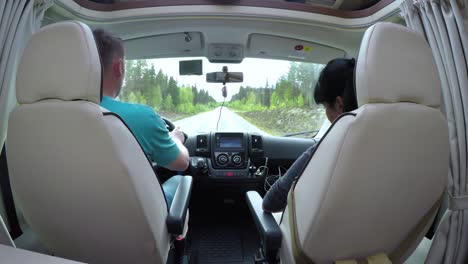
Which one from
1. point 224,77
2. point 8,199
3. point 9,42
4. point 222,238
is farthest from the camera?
point 224,77

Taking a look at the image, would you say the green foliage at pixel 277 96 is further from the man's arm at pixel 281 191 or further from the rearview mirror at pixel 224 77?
the man's arm at pixel 281 191

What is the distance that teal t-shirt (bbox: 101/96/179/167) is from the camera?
4.40 ft

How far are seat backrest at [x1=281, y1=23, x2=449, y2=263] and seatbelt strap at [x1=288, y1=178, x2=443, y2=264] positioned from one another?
0.13 ft

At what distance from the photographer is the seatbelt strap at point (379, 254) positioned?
104 centimetres

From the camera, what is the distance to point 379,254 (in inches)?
41.8

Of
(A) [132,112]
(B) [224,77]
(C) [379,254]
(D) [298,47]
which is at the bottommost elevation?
(C) [379,254]

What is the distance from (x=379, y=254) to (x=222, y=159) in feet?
5.19

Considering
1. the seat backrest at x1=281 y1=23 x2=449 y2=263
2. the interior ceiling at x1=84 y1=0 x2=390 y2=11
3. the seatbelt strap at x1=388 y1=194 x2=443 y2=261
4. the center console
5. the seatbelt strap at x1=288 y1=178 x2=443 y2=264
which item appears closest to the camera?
the seat backrest at x1=281 y1=23 x2=449 y2=263

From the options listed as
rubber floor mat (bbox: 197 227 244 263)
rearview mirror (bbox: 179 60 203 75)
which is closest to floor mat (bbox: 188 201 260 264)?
rubber floor mat (bbox: 197 227 244 263)

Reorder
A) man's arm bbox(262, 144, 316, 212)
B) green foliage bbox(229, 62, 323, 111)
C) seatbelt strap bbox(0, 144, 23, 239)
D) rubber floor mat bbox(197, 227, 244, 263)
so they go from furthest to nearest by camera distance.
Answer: green foliage bbox(229, 62, 323, 111) → rubber floor mat bbox(197, 227, 244, 263) → seatbelt strap bbox(0, 144, 23, 239) → man's arm bbox(262, 144, 316, 212)

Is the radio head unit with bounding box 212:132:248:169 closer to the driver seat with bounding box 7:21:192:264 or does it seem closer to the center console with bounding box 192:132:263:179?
the center console with bounding box 192:132:263:179

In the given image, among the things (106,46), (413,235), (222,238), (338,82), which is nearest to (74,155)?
(106,46)

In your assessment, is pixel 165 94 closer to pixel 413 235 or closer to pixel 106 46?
pixel 106 46

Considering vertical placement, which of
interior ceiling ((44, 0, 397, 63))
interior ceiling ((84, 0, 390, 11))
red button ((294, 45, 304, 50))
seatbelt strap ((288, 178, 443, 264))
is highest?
interior ceiling ((84, 0, 390, 11))
